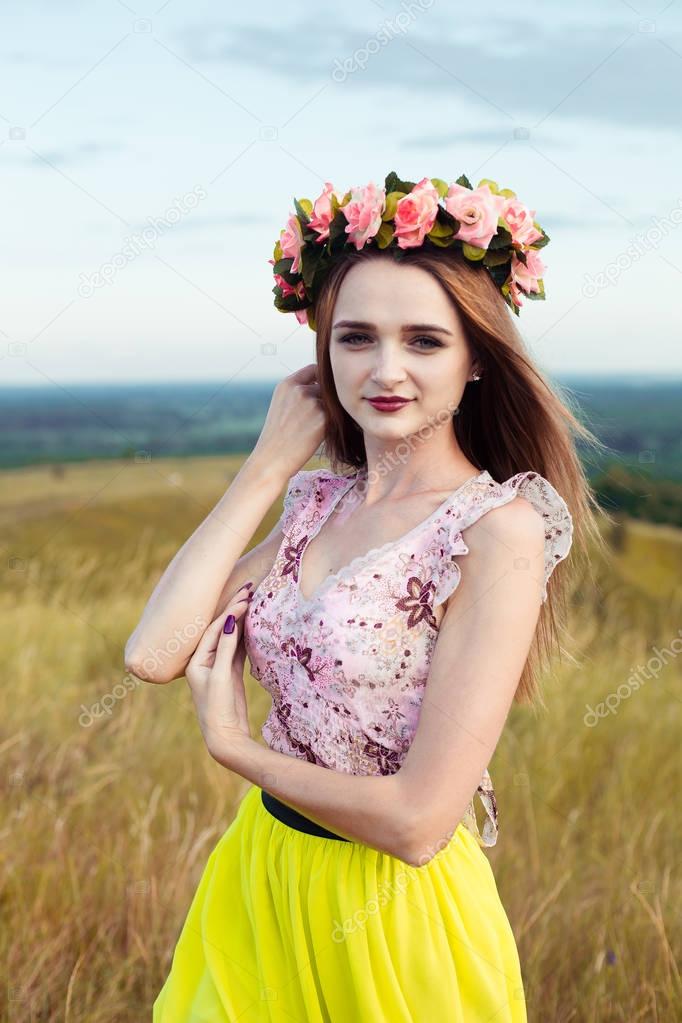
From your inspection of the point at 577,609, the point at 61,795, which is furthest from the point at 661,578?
the point at 61,795

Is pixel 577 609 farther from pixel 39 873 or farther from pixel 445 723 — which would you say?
pixel 445 723

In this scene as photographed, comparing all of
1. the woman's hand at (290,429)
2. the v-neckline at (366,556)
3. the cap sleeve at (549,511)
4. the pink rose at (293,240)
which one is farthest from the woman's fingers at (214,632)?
the pink rose at (293,240)

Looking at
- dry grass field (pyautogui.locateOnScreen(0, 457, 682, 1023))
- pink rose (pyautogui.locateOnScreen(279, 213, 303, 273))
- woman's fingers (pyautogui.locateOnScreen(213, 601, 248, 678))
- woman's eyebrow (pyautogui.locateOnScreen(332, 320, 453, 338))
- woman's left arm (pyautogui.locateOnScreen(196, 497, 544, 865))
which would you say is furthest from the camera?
dry grass field (pyautogui.locateOnScreen(0, 457, 682, 1023))

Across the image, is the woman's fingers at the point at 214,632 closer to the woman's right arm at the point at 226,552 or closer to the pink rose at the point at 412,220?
the woman's right arm at the point at 226,552

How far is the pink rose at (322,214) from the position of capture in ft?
7.82

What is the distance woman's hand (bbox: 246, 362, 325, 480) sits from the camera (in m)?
2.48

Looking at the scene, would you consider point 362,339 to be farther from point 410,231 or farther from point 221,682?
point 221,682

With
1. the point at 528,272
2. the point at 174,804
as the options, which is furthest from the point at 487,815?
the point at 174,804

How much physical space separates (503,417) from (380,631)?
2.02ft

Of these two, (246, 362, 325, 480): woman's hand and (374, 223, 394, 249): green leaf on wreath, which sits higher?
(374, 223, 394, 249): green leaf on wreath

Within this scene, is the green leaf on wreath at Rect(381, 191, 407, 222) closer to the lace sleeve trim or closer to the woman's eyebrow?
the woman's eyebrow

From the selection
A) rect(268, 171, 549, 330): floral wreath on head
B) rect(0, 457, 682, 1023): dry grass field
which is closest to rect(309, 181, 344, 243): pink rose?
rect(268, 171, 549, 330): floral wreath on head

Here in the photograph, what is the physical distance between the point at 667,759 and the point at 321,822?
353 cm

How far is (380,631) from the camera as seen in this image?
82.8 inches
